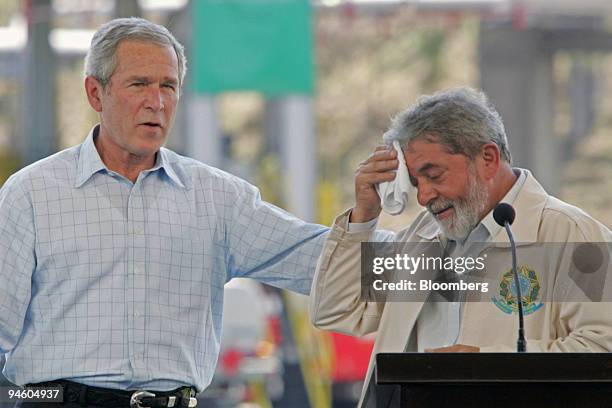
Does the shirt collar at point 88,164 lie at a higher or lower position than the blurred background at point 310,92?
lower

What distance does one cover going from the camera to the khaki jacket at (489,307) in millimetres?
2469

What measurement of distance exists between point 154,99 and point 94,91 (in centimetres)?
17

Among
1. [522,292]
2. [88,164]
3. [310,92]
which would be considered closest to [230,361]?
[310,92]

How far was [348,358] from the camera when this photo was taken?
782 cm

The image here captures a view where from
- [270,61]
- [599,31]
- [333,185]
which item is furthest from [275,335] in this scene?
[599,31]

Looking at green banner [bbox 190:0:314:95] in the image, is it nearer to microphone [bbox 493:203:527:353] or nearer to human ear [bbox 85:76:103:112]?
human ear [bbox 85:76:103:112]

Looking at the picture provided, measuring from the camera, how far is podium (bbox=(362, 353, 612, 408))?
2.13 meters

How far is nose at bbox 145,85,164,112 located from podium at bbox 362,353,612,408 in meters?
0.88

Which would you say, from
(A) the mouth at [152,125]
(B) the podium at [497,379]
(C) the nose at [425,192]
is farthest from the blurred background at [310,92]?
(B) the podium at [497,379]

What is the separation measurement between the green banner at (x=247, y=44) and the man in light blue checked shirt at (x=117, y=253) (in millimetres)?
3670

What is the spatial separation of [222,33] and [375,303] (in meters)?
4.33

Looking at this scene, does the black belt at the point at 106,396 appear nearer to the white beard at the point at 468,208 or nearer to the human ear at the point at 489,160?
the white beard at the point at 468,208

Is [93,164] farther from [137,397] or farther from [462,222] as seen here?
[462,222]

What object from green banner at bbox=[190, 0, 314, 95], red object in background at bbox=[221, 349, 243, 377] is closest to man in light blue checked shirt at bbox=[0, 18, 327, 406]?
green banner at bbox=[190, 0, 314, 95]
